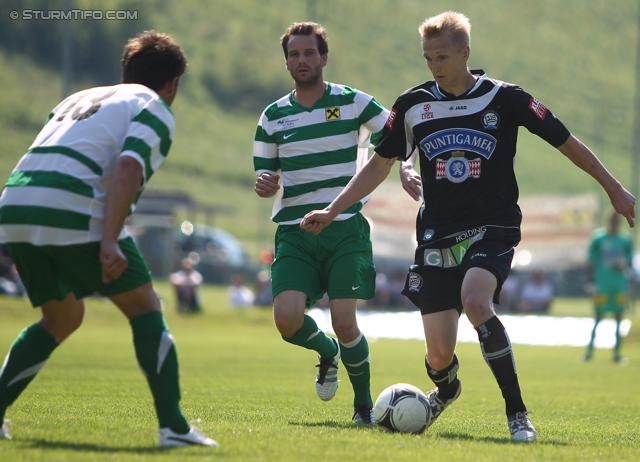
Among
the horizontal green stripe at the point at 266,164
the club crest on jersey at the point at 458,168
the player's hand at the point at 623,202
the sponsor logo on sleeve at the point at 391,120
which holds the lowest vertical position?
the player's hand at the point at 623,202

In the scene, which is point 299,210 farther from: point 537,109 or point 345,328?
point 537,109

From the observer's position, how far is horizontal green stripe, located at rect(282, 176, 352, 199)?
708cm

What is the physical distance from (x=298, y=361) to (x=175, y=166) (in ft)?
257

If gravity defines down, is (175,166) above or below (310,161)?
above

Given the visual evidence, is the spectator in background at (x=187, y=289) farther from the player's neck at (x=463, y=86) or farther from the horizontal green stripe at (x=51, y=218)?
the horizontal green stripe at (x=51, y=218)

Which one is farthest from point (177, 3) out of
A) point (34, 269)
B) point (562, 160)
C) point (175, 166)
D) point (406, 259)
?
point (34, 269)

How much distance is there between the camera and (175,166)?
3570 inches

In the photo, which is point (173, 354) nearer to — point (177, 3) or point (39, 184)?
point (39, 184)

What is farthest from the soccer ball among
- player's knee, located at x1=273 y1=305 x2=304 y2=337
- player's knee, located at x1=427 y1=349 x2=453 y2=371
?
player's knee, located at x1=273 y1=305 x2=304 y2=337

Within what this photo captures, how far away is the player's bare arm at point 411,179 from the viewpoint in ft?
21.6

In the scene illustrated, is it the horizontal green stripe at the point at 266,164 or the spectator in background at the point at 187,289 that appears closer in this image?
the horizontal green stripe at the point at 266,164

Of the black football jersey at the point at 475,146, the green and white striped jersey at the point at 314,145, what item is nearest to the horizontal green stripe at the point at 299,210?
the green and white striped jersey at the point at 314,145

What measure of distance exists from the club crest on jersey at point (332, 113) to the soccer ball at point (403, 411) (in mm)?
2118

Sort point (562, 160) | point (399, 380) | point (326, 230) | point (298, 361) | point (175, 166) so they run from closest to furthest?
point (326, 230), point (399, 380), point (298, 361), point (175, 166), point (562, 160)
